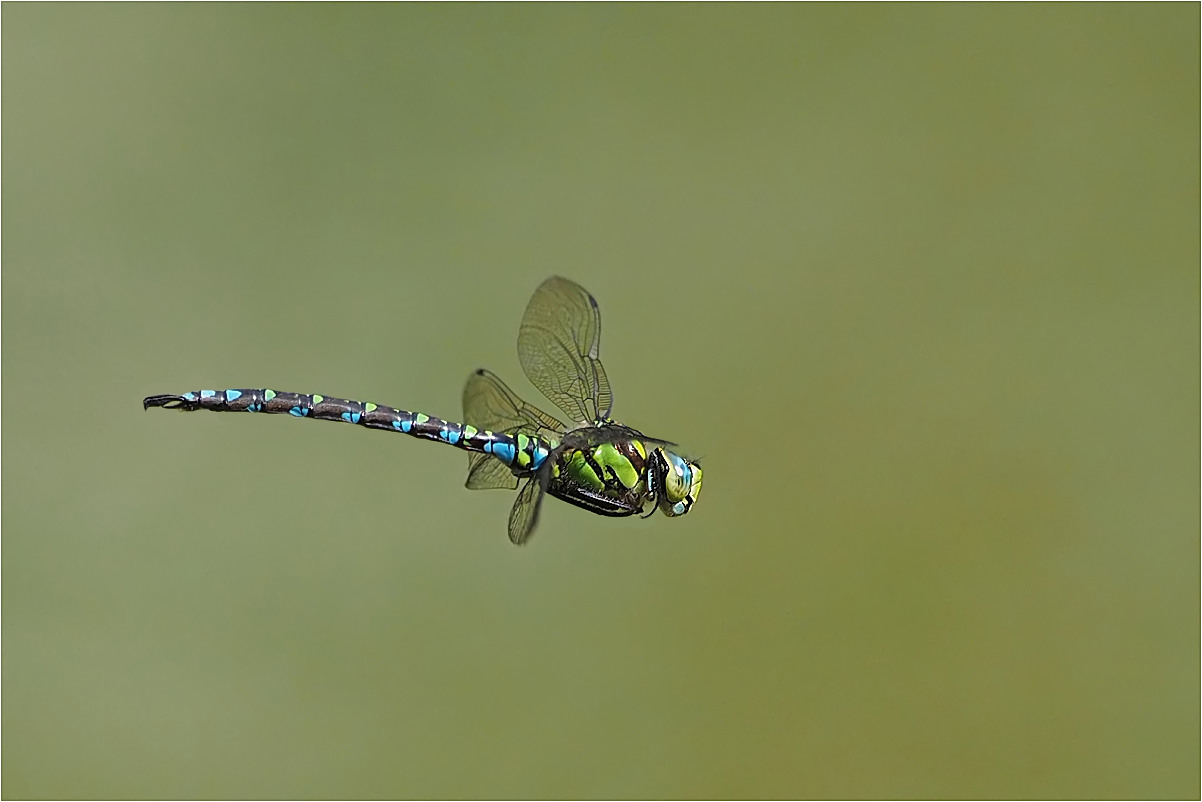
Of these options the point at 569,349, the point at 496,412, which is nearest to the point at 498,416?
the point at 496,412

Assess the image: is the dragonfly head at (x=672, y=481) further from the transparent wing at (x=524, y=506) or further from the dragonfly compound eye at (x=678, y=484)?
the transparent wing at (x=524, y=506)

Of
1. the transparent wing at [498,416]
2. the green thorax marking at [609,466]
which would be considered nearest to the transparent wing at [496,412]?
the transparent wing at [498,416]

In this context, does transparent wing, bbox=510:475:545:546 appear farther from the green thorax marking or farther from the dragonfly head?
the dragonfly head

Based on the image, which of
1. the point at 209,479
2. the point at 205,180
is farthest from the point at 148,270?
the point at 209,479

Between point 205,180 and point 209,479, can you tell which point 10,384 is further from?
point 205,180

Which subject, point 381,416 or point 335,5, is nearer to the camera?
point 381,416

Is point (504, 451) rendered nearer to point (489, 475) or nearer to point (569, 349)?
point (489, 475)
